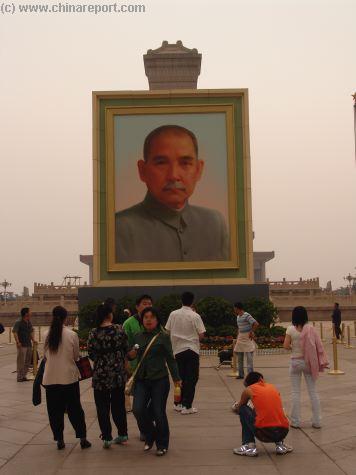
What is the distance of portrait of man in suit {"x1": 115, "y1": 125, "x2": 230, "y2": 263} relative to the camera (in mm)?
24641

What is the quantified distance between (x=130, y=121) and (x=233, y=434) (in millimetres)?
18507

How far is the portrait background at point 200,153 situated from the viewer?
2500 cm

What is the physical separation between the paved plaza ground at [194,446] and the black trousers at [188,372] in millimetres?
326

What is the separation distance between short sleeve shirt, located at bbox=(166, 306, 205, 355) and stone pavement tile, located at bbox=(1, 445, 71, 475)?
2812 millimetres

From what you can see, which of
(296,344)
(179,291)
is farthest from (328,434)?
(179,291)

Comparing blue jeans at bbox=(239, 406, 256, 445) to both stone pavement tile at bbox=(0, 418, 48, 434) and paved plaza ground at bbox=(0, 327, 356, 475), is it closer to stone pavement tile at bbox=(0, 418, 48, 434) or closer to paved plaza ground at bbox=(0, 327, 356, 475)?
paved plaza ground at bbox=(0, 327, 356, 475)

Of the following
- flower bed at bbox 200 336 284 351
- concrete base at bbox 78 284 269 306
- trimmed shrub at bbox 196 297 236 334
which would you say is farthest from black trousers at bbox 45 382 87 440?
concrete base at bbox 78 284 269 306

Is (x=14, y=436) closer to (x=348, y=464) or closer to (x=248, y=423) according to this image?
(x=248, y=423)

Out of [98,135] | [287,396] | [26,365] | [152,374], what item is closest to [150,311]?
[152,374]

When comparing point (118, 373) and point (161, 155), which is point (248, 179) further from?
point (118, 373)

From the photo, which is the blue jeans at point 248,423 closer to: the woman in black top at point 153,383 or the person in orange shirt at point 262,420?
the person in orange shirt at point 262,420

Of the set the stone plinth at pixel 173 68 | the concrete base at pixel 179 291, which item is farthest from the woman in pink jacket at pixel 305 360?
the stone plinth at pixel 173 68

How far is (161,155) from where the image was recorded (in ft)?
82.7

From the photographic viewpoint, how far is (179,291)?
78.4 ft
